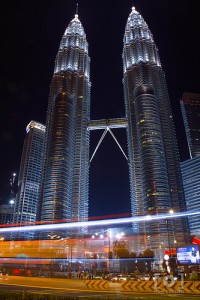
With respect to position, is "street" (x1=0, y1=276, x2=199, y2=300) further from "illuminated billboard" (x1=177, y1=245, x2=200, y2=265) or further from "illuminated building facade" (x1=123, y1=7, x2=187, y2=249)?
"illuminated building facade" (x1=123, y1=7, x2=187, y2=249)

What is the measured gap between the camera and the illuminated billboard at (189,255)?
109 feet

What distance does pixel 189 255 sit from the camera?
33.9 m

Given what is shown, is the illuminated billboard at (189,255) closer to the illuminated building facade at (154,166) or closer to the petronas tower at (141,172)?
the illuminated building facade at (154,166)

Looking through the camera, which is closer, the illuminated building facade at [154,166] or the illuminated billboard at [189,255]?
the illuminated billboard at [189,255]

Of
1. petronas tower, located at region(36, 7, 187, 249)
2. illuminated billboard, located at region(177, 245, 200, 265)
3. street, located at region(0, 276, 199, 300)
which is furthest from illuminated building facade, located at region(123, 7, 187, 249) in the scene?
street, located at region(0, 276, 199, 300)

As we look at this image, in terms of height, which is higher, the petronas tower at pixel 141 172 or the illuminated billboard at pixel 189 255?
the petronas tower at pixel 141 172

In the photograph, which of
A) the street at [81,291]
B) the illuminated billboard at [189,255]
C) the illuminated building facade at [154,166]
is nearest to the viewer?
the street at [81,291]

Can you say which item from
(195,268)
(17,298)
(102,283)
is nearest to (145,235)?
(195,268)

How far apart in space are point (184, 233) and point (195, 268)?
142185 mm

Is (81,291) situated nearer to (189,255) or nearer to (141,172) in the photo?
(189,255)

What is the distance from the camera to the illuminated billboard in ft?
109

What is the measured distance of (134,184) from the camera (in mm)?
189000

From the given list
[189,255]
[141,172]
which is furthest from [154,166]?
[189,255]

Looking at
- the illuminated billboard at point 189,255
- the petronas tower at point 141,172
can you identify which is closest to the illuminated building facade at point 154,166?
the petronas tower at point 141,172
